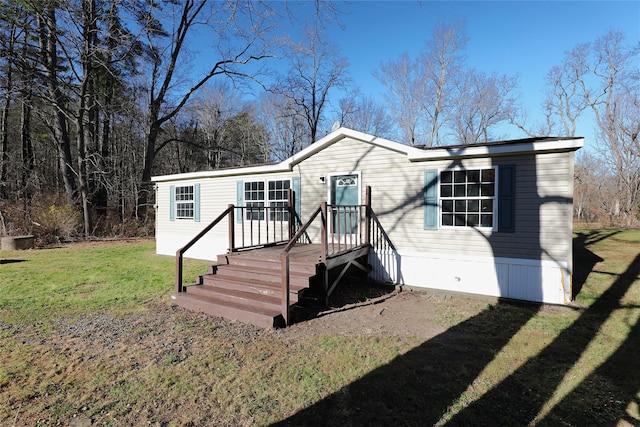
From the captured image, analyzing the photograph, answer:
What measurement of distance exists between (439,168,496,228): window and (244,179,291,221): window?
3854mm

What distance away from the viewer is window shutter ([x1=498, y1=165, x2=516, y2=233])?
18.1ft

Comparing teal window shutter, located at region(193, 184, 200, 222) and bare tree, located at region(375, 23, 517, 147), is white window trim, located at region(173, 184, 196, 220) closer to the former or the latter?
teal window shutter, located at region(193, 184, 200, 222)

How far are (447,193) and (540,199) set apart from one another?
1508mm

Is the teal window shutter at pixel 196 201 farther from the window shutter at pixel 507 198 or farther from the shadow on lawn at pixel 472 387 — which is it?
the window shutter at pixel 507 198

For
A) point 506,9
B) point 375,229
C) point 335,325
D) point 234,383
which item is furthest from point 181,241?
point 506,9

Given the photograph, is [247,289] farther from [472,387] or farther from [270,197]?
[270,197]

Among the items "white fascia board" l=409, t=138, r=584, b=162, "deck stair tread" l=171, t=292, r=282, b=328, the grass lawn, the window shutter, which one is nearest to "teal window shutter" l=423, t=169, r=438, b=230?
"white fascia board" l=409, t=138, r=584, b=162

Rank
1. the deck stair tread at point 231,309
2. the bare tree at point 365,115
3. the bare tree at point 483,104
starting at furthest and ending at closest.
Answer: the bare tree at point 365,115
the bare tree at point 483,104
the deck stair tread at point 231,309

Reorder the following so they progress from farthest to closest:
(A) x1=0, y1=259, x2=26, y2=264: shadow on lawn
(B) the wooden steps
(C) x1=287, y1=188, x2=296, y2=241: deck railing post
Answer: (A) x1=0, y1=259, x2=26, y2=264: shadow on lawn
(C) x1=287, y1=188, x2=296, y2=241: deck railing post
(B) the wooden steps

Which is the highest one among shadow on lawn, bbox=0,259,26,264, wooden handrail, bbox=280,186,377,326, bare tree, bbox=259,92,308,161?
bare tree, bbox=259,92,308,161

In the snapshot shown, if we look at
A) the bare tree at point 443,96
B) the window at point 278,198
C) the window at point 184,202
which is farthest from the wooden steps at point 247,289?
the bare tree at point 443,96

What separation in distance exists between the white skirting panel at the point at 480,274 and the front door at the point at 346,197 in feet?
2.95

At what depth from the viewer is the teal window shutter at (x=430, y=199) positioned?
6199 millimetres

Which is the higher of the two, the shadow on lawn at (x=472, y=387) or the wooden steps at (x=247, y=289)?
the wooden steps at (x=247, y=289)
